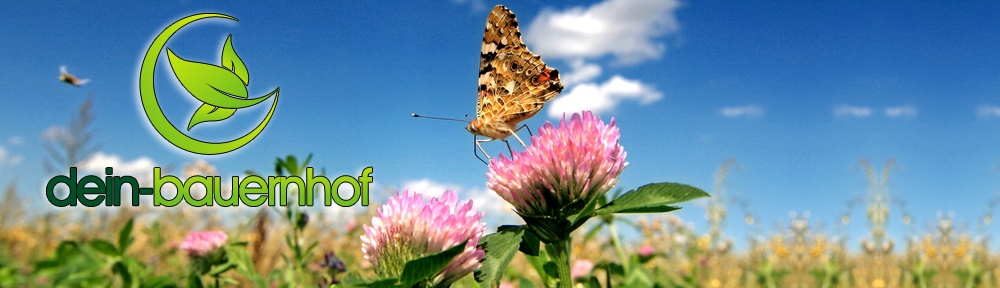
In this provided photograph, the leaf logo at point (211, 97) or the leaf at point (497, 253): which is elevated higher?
the leaf logo at point (211, 97)

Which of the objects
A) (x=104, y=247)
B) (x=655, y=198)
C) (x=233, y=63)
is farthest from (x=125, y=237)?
(x=233, y=63)

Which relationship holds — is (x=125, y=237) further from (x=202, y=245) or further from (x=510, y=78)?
(x=510, y=78)

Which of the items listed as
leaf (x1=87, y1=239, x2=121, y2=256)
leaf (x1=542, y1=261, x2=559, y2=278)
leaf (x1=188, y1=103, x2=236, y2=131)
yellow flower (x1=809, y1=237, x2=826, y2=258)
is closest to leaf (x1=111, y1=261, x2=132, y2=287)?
leaf (x1=87, y1=239, x2=121, y2=256)

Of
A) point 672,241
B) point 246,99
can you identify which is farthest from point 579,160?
point 672,241

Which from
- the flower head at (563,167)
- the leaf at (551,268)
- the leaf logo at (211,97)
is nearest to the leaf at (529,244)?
the flower head at (563,167)

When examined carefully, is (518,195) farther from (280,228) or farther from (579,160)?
(280,228)

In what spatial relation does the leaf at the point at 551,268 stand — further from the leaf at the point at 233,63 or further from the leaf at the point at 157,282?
the leaf at the point at 233,63

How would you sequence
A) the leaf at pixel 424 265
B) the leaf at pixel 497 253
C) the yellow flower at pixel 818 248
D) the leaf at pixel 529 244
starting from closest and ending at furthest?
the leaf at pixel 424 265 → the leaf at pixel 497 253 → the leaf at pixel 529 244 → the yellow flower at pixel 818 248
